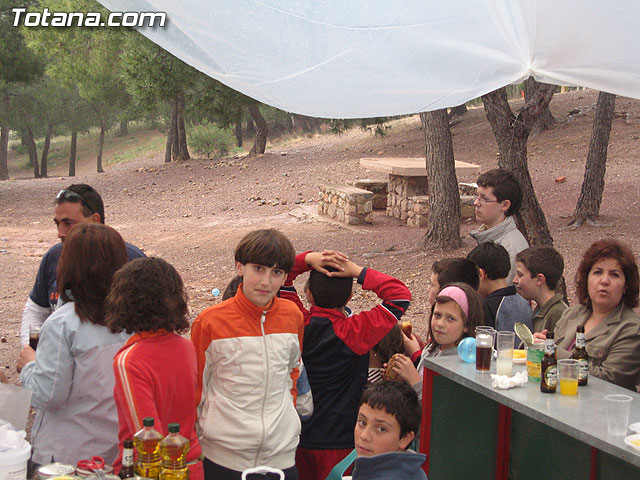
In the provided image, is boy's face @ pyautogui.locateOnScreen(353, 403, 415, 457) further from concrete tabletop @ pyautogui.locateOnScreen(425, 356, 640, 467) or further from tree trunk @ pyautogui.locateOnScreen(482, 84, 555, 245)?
tree trunk @ pyautogui.locateOnScreen(482, 84, 555, 245)

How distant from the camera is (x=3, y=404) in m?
2.31

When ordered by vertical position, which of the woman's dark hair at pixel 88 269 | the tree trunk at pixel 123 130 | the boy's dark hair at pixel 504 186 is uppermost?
the tree trunk at pixel 123 130

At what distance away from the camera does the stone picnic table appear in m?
12.8

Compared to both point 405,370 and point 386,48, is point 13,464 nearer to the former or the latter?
point 405,370

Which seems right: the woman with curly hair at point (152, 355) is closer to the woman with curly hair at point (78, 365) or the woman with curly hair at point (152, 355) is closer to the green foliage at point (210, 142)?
the woman with curly hair at point (78, 365)

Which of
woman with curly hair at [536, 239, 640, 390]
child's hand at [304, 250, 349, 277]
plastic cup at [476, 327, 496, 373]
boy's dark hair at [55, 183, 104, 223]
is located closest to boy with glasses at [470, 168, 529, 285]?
woman with curly hair at [536, 239, 640, 390]

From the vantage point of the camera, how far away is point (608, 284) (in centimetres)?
321

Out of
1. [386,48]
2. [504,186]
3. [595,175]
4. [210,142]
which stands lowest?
[504,186]

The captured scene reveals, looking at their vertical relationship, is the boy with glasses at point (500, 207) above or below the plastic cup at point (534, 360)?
above

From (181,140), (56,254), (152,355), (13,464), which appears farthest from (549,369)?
(181,140)

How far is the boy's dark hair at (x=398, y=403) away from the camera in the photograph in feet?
8.41

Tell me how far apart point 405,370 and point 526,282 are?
0.98 meters

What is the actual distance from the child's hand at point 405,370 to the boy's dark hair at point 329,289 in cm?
42

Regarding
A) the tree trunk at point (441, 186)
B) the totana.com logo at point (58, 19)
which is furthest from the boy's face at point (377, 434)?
the totana.com logo at point (58, 19)
